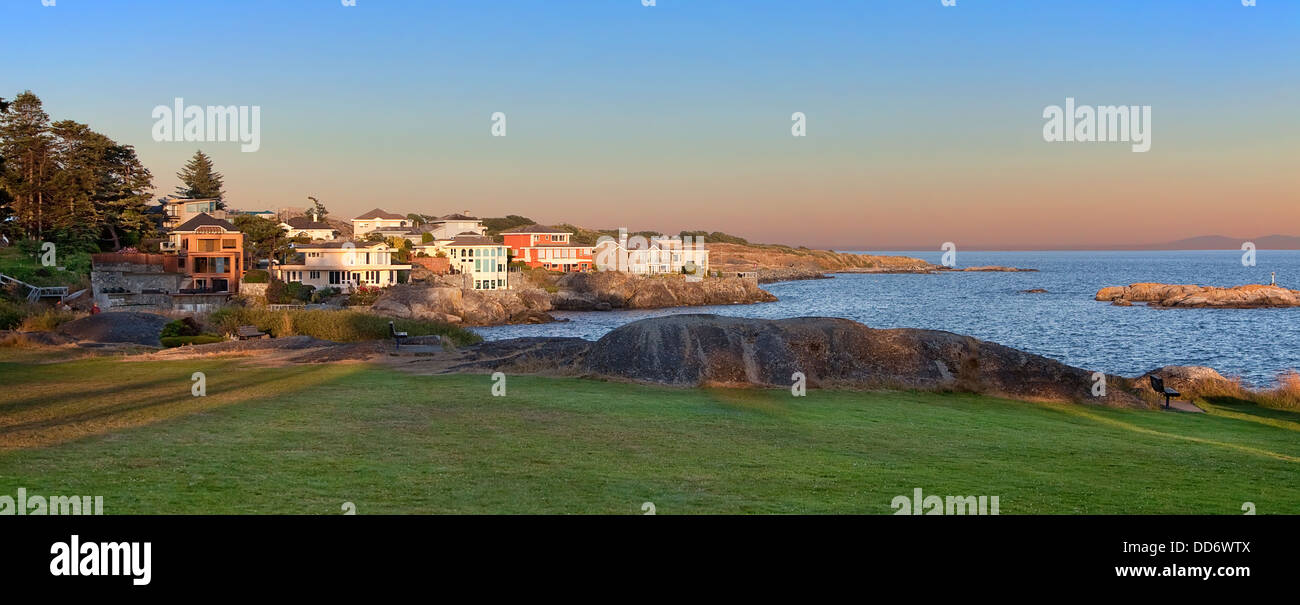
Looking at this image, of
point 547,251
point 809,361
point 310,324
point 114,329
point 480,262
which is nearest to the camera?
point 809,361

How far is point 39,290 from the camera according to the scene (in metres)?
57.7

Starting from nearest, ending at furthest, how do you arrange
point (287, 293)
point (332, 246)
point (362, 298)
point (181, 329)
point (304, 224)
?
point (181, 329), point (287, 293), point (362, 298), point (332, 246), point (304, 224)

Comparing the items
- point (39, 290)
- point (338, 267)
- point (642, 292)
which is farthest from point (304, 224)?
point (39, 290)

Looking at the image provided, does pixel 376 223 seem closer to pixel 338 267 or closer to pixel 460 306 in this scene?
pixel 338 267

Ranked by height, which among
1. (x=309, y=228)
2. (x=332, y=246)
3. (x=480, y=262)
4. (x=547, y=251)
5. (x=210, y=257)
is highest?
(x=309, y=228)

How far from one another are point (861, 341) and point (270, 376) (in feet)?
53.5

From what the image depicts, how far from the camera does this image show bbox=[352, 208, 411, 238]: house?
142250 mm

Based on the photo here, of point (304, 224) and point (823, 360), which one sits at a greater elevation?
point (304, 224)

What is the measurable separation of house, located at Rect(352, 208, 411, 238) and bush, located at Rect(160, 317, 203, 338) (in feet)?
348

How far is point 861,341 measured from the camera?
2530 centimetres

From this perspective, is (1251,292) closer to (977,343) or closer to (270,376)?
(977,343)

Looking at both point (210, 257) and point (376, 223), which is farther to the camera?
point (376, 223)

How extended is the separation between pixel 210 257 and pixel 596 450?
7871 cm

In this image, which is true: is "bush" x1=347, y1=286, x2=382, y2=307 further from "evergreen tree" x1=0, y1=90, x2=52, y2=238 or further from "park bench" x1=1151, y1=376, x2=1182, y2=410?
"park bench" x1=1151, y1=376, x2=1182, y2=410
